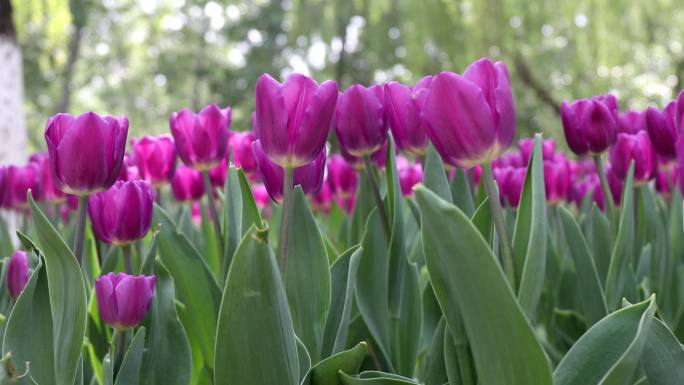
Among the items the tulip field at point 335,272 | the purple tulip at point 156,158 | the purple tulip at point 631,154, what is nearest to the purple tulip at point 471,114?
the tulip field at point 335,272

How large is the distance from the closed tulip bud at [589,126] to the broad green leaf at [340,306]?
44 cm

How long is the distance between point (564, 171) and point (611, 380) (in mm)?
1165

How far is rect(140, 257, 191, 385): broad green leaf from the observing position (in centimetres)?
85

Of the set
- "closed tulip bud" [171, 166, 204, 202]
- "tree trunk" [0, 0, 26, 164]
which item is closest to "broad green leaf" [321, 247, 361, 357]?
"closed tulip bud" [171, 166, 204, 202]

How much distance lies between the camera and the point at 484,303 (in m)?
0.59

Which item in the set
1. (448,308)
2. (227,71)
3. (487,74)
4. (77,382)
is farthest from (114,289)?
(227,71)

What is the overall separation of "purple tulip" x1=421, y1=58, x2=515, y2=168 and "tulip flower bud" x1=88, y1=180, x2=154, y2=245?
1.37ft

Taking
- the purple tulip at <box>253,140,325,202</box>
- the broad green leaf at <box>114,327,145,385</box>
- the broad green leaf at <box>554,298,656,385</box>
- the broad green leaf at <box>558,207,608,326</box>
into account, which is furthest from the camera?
the broad green leaf at <box>558,207,608,326</box>

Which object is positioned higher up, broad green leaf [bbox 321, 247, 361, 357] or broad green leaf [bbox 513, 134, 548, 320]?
broad green leaf [bbox 513, 134, 548, 320]

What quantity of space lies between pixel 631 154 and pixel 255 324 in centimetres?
93

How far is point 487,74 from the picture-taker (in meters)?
0.75

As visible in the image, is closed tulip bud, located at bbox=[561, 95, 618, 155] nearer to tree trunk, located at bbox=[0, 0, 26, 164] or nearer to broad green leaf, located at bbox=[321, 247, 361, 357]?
broad green leaf, located at bbox=[321, 247, 361, 357]

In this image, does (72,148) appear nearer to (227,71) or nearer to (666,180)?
(666,180)

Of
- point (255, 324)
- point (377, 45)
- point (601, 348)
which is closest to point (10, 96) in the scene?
point (255, 324)
